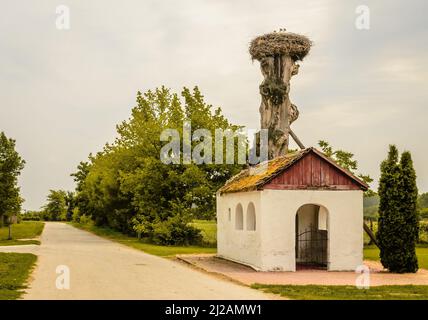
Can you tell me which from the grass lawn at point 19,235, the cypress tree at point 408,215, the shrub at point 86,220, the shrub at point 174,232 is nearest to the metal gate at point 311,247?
the cypress tree at point 408,215

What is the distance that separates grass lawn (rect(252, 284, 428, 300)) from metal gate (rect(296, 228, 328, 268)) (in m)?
7.83

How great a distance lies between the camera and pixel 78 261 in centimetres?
2459

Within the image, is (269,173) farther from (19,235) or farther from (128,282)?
(19,235)

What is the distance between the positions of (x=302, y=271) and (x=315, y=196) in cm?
281

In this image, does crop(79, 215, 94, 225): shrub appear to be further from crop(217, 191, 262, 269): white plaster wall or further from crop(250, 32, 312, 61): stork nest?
crop(217, 191, 262, 269): white plaster wall

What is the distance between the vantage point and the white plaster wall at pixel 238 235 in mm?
23241

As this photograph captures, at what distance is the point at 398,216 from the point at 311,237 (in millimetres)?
5035

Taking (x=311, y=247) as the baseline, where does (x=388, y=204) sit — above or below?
above

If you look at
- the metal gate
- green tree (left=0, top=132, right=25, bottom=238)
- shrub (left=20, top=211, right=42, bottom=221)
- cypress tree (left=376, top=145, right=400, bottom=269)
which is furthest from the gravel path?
shrub (left=20, top=211, right=42, bottom=221)

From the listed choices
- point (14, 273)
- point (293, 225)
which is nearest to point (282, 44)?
point (293, 225)

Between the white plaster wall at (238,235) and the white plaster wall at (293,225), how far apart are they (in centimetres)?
38

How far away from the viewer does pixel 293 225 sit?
22922 millimetres

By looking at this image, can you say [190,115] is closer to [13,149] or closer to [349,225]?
[13,149]
